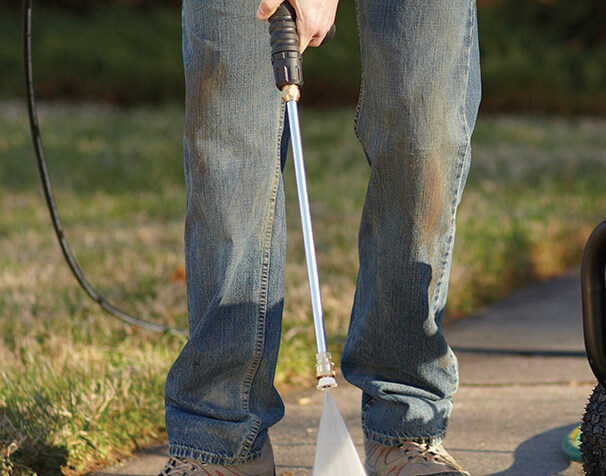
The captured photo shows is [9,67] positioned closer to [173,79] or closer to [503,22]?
[173,79]

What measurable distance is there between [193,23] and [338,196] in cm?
→ 328

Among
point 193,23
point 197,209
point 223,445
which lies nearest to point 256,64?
point 193,23

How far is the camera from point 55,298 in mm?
3205

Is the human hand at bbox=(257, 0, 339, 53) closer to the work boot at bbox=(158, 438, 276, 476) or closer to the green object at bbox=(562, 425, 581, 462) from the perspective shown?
the work boot at bbox=(158, 438, 276, 476)

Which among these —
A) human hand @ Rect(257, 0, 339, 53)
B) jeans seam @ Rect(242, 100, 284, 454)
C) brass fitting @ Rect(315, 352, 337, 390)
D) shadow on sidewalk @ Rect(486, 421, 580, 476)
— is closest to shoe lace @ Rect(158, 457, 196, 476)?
jeans seam @ Rect(242, 100, 284, 454)

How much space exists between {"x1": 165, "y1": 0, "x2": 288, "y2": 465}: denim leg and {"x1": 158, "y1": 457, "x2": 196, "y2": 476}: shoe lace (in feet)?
0.07

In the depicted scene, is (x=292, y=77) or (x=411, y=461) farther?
(x=411, y=461)

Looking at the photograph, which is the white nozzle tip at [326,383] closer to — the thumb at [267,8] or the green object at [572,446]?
the thumb at [267,8]

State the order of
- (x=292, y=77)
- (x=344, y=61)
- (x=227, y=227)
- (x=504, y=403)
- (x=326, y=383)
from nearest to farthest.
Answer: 1. (x=326, y=383)
2. (x=292, y=77)
3. (x=227, y=227)
4. (x=504, y=403)
5. (x=344, y=61)

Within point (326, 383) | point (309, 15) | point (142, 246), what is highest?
point (309, 15)

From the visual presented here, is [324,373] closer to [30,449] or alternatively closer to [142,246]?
[30,449]

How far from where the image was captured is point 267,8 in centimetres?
149

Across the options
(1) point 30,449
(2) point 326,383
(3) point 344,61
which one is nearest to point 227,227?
(2) point 326,383

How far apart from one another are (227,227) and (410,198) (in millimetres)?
374
